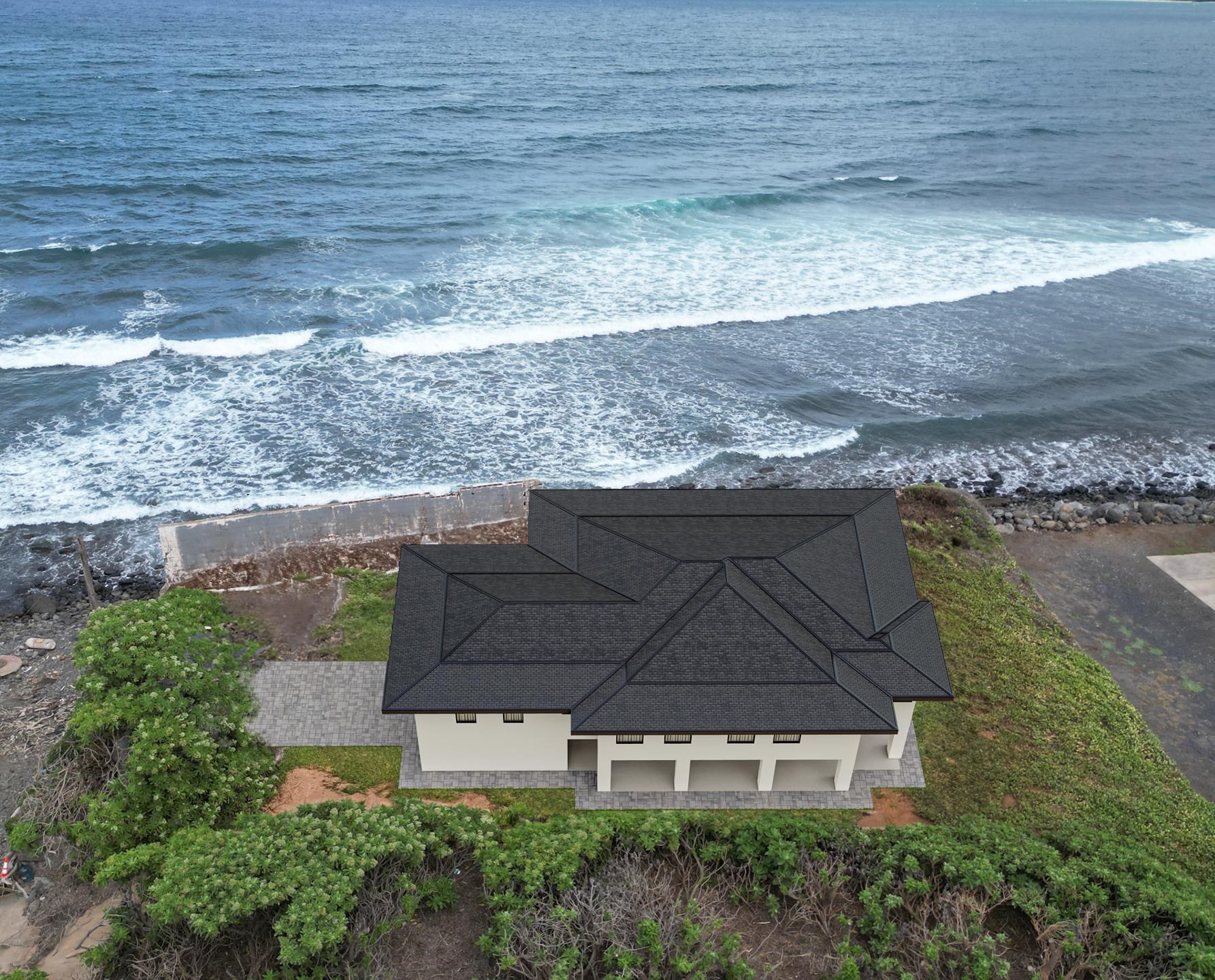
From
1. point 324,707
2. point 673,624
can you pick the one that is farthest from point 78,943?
point 673,624

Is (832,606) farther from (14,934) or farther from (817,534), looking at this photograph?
(14,934)

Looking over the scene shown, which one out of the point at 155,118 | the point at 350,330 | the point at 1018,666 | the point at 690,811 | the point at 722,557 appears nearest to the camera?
the point at 690,811

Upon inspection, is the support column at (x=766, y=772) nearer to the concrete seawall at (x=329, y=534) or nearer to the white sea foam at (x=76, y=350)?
the concrete seawall at (x=329, y=534)

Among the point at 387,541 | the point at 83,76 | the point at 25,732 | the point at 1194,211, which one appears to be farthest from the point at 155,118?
the point at 1194,211

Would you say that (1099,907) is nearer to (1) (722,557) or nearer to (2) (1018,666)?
(2) (1018,666)

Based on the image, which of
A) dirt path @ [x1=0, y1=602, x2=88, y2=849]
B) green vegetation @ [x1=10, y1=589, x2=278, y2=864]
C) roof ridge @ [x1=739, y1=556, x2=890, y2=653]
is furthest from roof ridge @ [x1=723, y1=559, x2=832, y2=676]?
dirt path @ [x1=0, y1=602, x2=88, y2=849]
